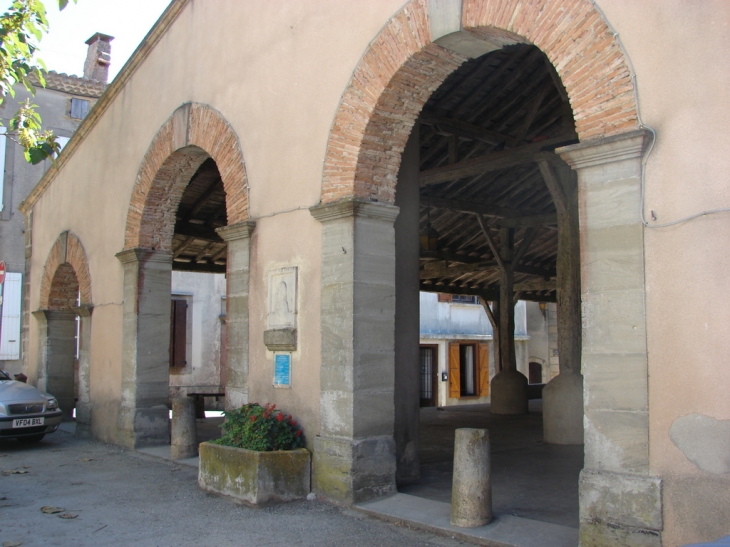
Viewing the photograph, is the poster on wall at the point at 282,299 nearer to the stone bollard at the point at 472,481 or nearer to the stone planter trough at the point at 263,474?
the stone planter trough at the point at 263,474

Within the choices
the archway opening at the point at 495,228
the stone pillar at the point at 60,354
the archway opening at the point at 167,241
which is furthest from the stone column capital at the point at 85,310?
the archway opening at the point at 495,228

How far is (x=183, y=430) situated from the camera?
338 inches

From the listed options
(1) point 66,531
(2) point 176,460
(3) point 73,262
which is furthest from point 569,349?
(3) point 73,262

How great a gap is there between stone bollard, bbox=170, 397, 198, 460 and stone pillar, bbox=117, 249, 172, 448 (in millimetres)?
1255

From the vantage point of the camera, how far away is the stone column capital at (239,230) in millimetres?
7523

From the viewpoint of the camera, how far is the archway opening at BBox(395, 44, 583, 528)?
268 inches

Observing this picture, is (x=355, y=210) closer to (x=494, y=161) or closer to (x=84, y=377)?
(x=494, y=161)

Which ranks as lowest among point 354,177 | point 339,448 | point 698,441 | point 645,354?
point 339,448

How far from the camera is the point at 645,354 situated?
4.25 m

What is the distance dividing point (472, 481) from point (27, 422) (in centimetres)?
789

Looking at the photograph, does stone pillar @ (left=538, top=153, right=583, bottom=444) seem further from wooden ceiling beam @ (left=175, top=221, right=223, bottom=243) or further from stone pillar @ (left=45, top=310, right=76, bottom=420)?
stone pillar @ (left=45, top=310, right=76, bottom=420)

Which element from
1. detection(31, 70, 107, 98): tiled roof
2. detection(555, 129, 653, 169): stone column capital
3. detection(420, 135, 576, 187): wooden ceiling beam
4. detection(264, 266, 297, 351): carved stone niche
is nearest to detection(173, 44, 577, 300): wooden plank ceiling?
detection(420, 135, 576, 187): wooden ceiling beam

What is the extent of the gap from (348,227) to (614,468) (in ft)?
9.84

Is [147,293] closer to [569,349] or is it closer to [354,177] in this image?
[354,177]
